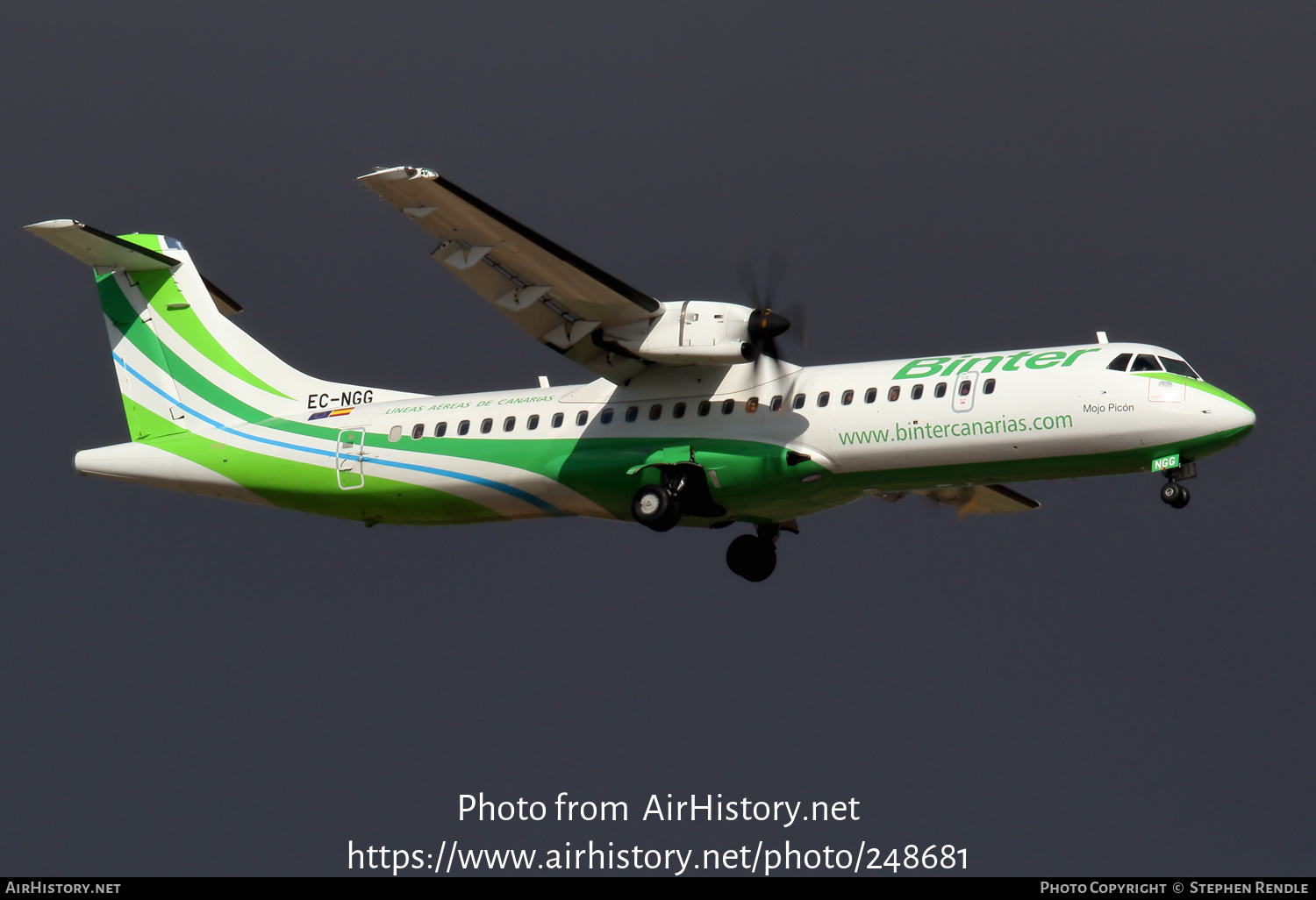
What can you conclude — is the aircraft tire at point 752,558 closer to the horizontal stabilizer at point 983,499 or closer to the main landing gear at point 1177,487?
the horizontal stabilizer at point 983,499

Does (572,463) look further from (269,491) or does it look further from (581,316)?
(269,491)

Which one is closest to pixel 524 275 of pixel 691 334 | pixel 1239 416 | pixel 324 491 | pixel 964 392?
pixel 691 334

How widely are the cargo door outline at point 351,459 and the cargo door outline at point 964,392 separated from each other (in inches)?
282

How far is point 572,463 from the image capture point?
1934 centimetres

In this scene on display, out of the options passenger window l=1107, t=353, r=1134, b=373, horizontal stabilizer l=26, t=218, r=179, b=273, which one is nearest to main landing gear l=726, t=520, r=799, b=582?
passenger window l=1107, t=353, r=1134, b=373

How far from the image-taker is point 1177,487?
17.0 meters

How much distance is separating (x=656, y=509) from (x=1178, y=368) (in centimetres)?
571

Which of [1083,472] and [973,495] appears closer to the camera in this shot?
[1083,472]

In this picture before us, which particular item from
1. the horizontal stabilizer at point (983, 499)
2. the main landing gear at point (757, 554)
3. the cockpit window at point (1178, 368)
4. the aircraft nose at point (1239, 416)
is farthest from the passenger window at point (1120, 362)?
the main landing gear at point (757, 554)

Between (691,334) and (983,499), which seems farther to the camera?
(983,499)

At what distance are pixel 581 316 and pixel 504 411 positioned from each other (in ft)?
5.77

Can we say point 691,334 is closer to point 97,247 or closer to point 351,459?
point 351,459

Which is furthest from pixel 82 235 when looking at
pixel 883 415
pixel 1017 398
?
pixel 1017 398

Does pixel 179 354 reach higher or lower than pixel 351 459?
higher
